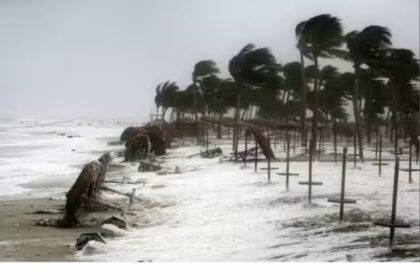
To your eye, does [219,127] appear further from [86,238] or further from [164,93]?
[86,238]

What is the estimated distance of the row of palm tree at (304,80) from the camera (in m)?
2.61

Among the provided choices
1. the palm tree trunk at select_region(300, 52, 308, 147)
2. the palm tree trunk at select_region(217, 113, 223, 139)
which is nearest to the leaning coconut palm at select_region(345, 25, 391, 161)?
the palm tree trunk at select_region(300, 52, 308, 147)

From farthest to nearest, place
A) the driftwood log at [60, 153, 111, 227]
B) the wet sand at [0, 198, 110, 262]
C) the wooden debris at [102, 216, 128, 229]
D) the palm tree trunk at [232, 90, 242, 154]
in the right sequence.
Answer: the palm tree trunk at [232, 90, 242, 154], the driftwood log at [60, 153, 111, 227], the wooden debris at [102, 216, 128, 229], the wet sand at [0, 198, 110, 262]

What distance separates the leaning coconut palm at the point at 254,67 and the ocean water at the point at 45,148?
0.62 metres

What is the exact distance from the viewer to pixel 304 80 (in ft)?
8.67

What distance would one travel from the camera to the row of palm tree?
261 centimetres

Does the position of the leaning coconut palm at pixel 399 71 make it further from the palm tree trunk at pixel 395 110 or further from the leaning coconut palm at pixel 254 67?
the leaning coconut palm at pixel 254 67

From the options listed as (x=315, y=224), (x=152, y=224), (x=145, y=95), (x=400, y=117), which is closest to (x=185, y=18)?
(x=145, y=95)

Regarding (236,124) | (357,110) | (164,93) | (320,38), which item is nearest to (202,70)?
(164,93)

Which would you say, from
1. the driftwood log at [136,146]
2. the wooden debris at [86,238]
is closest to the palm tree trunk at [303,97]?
the driftwood log at [136,146]

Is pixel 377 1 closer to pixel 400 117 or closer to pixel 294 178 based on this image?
pixel 400 117

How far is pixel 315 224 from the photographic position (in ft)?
8.50

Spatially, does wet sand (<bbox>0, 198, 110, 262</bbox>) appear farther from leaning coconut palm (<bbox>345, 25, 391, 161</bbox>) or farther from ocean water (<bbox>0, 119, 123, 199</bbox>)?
leaning coconut palm (<bbox>345, 25, 391, 161</bbox>)

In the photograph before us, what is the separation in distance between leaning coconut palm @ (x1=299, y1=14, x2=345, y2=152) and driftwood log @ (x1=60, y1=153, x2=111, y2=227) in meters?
1.11
